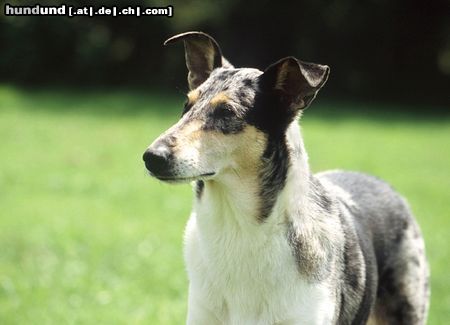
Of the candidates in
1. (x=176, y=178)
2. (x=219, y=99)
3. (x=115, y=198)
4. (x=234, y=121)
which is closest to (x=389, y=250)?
(x=234, y=121)

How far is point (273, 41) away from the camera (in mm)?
23641

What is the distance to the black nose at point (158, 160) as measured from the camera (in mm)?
3424

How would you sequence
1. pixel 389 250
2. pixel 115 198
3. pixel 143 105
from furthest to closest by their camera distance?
pixel 143 105, pixel 115 198, pixel 389 250

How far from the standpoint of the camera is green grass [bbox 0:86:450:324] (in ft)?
20.9

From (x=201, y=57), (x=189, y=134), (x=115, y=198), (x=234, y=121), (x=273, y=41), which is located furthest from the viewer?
(x=273, y=41)

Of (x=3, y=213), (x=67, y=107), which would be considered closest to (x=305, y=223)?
(x=3, y=213)

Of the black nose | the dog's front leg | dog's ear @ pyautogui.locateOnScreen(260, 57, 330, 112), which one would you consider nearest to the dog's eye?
dog's ear @ pyautogui.locateOnScreen(260, 57, 330, 112)

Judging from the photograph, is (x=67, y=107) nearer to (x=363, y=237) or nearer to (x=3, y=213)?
(x=3, y=213)

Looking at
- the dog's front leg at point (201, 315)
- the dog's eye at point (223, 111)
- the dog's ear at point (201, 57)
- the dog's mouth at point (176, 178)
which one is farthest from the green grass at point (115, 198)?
the dog's eye at point (223, 111)

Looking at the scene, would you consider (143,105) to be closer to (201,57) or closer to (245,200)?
(201,57)

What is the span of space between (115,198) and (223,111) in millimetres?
6960

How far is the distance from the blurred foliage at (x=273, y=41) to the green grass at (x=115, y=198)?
260 cm

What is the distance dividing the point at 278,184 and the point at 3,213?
660cm

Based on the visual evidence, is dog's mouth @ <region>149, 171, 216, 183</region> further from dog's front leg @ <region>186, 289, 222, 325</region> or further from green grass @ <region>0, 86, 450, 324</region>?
green grass @ <region>0, 86, 450, 324</region>
